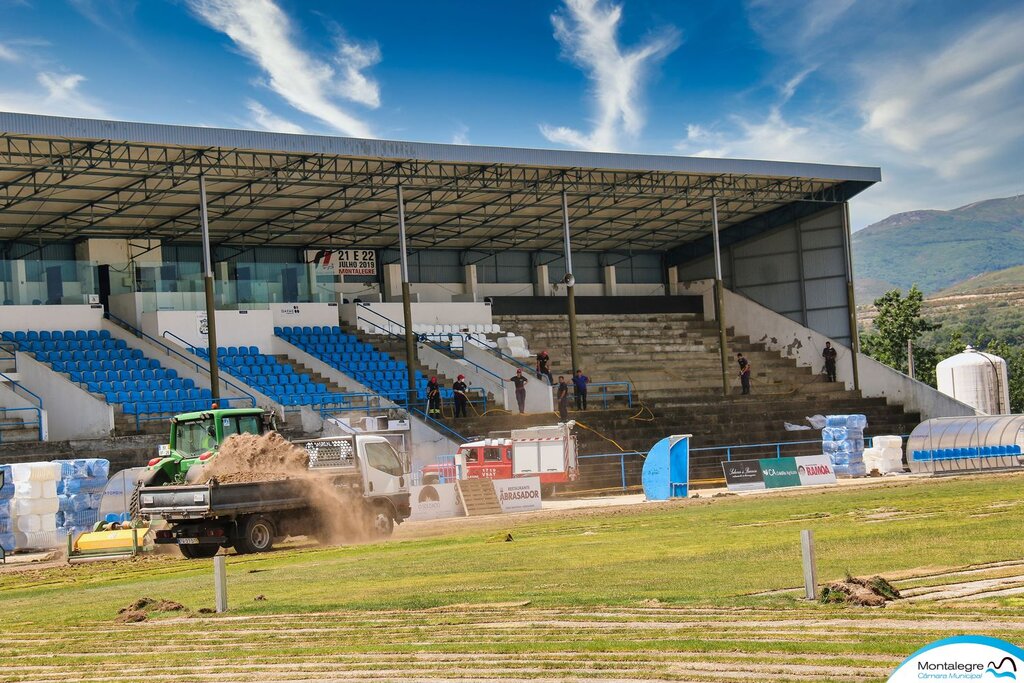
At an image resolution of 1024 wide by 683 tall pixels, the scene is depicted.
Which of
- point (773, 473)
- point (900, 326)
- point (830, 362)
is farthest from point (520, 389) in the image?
point (900, 326)

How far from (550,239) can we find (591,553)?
4359 centimetres

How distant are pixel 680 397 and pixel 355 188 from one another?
599 inches

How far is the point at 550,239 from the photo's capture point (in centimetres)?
6234

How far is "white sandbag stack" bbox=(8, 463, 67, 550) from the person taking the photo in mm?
27125

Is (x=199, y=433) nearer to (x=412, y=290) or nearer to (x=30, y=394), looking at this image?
(x=30, y=394)

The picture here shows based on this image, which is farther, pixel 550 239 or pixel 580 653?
pixel 550 239

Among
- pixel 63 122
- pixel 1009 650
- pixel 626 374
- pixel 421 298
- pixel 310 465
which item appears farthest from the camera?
pixel 421 298

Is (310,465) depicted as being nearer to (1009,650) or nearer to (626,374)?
(1009,650)

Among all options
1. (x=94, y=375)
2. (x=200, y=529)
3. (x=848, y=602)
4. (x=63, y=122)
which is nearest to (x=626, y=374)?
(x=94, y=375)

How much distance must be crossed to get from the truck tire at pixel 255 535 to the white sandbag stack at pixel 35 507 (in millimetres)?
6077

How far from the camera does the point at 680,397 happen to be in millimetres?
49438

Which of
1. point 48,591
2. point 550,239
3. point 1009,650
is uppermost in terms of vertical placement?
point 550,239

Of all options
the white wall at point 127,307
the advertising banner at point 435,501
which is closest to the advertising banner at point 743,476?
the advertising banner at point 435,501

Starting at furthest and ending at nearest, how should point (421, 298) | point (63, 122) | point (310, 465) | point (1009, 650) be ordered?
point (421, 298)
point (63, 122)
point (310, 465)
point (1009, 650)
